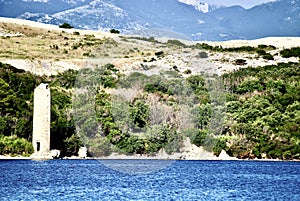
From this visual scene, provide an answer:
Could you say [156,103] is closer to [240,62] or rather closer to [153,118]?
[153,118]

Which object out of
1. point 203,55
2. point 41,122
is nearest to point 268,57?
point 203,55

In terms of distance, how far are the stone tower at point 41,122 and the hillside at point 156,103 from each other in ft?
2.60

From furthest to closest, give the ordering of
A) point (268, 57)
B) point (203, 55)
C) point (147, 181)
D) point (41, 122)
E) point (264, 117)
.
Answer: point (268, 57)
point (203, 55)
point (264, 117)
point (41, 122)
point (147, 181)

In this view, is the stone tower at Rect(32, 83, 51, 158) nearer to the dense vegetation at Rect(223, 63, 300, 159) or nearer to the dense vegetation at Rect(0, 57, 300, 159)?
the dense vegetation at Rect(0, 57, 300, 159)

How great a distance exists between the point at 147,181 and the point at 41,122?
48.8 ft

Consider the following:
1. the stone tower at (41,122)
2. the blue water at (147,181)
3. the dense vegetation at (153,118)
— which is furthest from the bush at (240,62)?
the stone tower at (41,122)

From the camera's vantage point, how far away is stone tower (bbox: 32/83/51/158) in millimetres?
50281

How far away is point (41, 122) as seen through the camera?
1983 inches

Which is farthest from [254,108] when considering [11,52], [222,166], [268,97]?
[11,52]

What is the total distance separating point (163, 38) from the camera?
92250mm

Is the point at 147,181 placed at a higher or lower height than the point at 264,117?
lower

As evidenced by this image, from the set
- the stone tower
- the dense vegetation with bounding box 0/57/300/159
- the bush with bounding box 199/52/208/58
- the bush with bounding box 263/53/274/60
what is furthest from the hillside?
the bush with bounding box 263/53/274/60

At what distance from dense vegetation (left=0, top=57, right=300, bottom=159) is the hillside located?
2.8 inches

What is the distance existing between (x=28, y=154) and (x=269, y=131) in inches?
682
